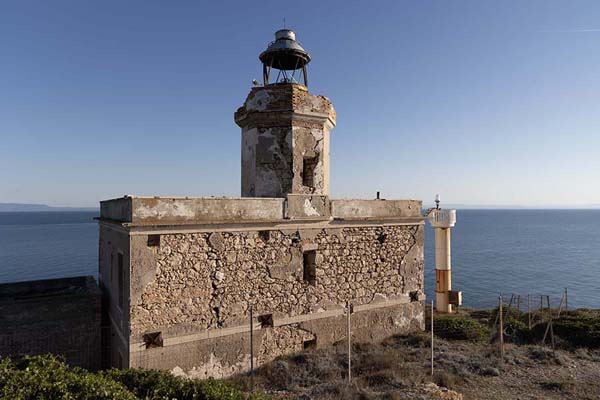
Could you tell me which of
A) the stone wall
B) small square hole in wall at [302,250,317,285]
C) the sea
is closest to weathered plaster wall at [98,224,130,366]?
the stone wall

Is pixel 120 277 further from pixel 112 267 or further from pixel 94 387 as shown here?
pixel 94 387

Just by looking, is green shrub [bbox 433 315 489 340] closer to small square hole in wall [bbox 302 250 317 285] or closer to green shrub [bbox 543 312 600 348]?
green shrub [bbox 543 312 600 348]

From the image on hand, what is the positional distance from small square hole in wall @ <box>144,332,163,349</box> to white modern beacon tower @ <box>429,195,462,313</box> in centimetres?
1754

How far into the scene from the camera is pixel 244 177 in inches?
538

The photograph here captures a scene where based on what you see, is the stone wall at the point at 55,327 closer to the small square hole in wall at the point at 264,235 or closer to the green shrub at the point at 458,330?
the small square hole in wall at the point at 264,235

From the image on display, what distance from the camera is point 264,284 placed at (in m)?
10.7

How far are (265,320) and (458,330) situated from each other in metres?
8.56

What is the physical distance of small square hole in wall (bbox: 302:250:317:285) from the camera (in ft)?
38.2

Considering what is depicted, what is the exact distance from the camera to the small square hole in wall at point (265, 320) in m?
10.7

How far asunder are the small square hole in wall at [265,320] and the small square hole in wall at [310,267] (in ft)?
5.48

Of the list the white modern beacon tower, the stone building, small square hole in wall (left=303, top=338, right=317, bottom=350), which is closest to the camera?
the stone building

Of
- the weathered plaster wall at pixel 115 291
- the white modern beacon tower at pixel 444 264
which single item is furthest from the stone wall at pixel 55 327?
the white modern beacon tower at pixel 444 264

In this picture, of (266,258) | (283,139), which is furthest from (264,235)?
(283,139)

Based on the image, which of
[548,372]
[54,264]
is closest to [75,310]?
[548,372]
